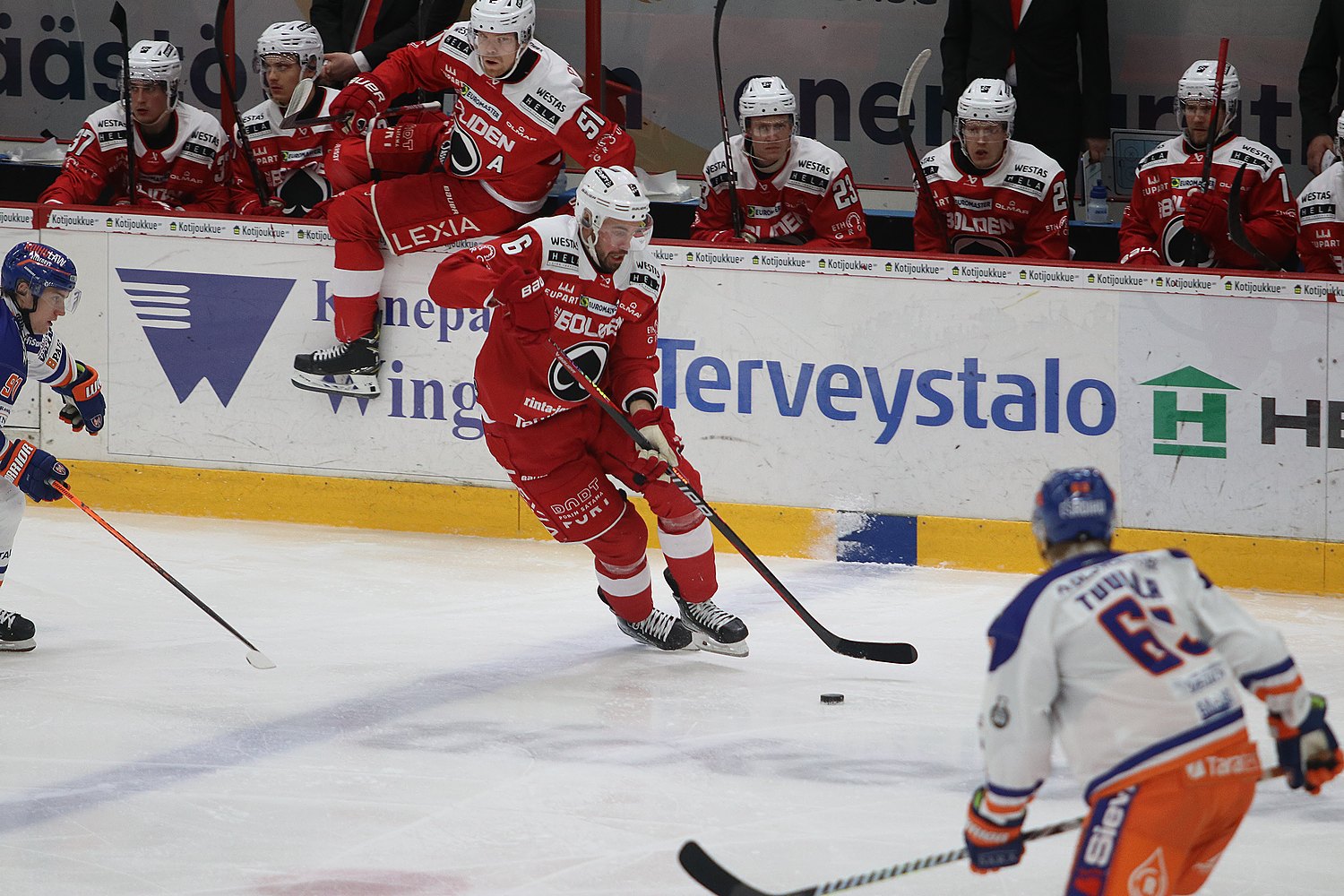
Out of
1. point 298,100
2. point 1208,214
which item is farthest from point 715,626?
point 298,100

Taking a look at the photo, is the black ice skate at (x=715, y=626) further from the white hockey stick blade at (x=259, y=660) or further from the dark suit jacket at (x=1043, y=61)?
the dark suit jacket at (x=1043, y=61)

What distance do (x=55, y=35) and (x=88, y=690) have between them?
189 inches

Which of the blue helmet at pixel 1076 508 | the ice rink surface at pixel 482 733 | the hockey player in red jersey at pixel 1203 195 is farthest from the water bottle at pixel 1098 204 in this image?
the blue helmet at pixel 1076 508

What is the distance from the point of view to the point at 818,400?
5863 millimetres

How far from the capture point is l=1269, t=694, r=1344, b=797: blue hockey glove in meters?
2.54

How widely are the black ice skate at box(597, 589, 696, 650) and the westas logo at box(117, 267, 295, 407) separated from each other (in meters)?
1.97

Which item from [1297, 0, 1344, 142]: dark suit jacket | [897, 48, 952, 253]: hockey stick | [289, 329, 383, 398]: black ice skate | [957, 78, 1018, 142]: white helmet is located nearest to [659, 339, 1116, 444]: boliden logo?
[897, 48, 952, 253]: hockey stick

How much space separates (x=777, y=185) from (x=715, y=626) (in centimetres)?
204

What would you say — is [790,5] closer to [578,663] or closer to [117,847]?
[578,663]

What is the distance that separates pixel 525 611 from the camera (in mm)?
5426

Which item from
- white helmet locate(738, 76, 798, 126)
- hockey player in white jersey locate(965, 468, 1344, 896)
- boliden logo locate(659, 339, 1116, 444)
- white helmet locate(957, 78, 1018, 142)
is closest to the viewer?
hockey player in white jersey locate(965, 468, 1344, 896)

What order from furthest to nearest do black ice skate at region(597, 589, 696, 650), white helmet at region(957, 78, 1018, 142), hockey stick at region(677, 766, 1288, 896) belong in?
white helmet at region(957, 78, 1018, 142) → black ice skate at region(597, 589, 696, 650) → hockey stick at region(677, 766, 1288, 896)

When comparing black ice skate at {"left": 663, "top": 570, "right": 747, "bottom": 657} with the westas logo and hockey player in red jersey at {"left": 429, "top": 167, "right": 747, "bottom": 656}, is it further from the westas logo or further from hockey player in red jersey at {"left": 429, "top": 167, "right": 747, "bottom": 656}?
the westas logo

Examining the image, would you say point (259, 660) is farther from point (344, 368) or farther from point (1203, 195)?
point (1203, 195)
